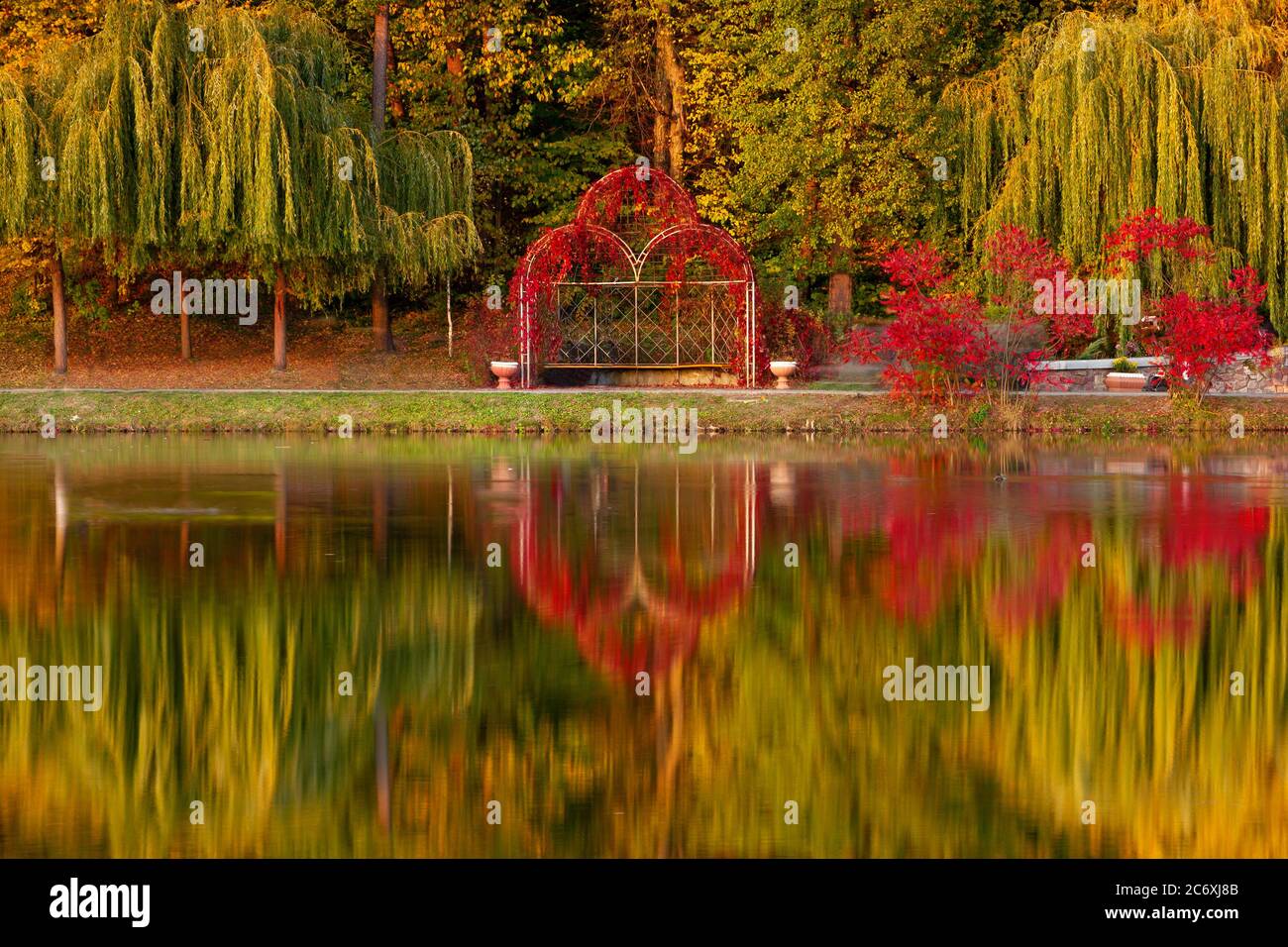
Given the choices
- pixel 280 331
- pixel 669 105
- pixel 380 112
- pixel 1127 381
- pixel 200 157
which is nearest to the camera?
pixel 1127 381

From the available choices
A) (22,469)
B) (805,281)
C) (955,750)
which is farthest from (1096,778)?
(805,281)

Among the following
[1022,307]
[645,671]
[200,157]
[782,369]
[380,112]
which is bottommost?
[645,671]

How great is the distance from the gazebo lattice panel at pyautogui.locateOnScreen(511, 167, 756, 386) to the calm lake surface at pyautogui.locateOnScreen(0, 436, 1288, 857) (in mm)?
17329

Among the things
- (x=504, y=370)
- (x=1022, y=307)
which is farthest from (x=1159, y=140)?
(x=504, y=370)

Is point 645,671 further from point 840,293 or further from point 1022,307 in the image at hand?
point 840,293

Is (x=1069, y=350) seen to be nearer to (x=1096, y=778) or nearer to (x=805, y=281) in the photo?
(x=805, y=281)

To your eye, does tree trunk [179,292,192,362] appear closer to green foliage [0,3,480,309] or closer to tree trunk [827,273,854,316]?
green foliage [0,3,480,309]

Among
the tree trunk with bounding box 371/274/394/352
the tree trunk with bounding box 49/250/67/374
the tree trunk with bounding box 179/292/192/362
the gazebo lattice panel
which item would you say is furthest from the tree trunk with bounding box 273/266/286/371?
the gazebo lattice panel

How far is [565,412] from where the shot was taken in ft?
110

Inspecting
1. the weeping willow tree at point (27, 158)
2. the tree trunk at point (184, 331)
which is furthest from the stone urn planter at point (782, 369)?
the weeping willow tree at point (27, 158)

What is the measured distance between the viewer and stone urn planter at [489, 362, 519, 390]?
37.5 metres

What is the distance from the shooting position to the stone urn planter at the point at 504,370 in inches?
1476

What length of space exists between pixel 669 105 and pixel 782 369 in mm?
12876

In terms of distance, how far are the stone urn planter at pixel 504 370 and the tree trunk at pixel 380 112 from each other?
5.45 meters
